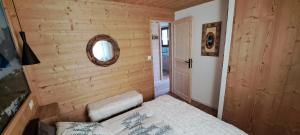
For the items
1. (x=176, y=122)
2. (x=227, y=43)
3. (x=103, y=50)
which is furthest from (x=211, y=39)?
(x=103, y=50)

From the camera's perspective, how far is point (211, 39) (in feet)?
8.48

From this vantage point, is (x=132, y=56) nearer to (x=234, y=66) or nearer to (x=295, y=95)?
(x=234, y=66)

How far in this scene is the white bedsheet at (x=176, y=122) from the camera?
1432mm

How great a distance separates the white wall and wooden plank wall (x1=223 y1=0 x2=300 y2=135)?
680 mm

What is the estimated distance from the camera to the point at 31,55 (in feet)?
4.99

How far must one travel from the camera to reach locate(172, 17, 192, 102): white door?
9.51ft

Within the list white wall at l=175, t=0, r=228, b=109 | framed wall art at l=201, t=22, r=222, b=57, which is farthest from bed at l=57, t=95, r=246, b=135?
framed wall art at l=201, t=22, r=222, b=57

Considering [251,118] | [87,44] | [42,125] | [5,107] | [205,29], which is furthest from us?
[205,29]

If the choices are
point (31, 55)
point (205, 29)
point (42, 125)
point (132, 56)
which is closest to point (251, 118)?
point (205, 29)

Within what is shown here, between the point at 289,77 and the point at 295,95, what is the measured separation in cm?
21

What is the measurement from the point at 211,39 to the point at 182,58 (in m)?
0.79

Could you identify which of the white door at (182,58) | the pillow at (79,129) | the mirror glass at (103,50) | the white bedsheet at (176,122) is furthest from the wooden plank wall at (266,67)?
the mirror glass at (103,50)

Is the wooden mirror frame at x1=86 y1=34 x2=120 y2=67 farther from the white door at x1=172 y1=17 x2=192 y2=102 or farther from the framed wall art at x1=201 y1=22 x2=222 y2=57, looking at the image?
the framed wall art at x1=201 y1=22 x2=222 y2=57

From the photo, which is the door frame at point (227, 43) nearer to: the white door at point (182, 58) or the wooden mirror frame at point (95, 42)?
the white door at point (182, 58)
